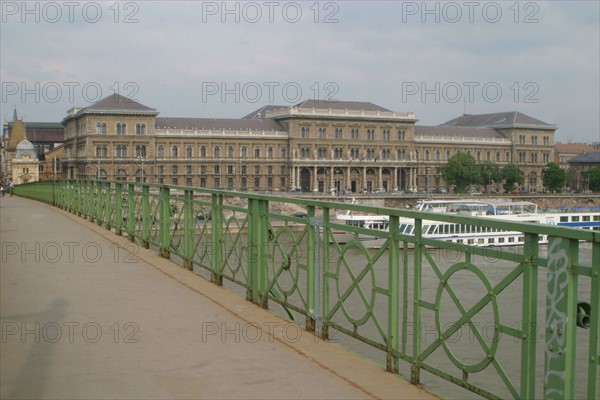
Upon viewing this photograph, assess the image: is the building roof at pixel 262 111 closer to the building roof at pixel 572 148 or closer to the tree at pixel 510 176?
the tree at pixel 510 176

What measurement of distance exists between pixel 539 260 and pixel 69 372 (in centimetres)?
246

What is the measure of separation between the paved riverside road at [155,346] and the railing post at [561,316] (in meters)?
0.83

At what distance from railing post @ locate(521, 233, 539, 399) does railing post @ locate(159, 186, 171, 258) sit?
19.5 feet

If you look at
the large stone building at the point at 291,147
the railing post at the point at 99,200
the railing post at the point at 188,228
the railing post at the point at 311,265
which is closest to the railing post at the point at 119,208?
the railing post at the point at 99,200

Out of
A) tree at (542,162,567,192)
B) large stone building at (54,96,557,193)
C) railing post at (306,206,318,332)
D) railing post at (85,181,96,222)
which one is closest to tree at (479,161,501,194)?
large stone building at (54,96,557,193)

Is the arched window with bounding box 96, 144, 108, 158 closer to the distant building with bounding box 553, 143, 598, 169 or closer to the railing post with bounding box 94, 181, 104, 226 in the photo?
the railing post with bounding box 94, 181, 104, 226

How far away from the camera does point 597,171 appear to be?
95.6 meters

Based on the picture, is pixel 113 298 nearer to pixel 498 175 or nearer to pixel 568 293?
pixel 568 293

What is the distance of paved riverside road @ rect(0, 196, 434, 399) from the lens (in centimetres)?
377

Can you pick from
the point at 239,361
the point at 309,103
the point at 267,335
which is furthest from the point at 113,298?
the point at 309,103

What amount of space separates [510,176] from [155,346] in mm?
85989

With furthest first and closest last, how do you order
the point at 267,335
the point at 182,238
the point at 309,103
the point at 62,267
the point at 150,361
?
the point at 309,103, the point at 182,238, the point at 62,267, the point at 267,335, the point at 150,361

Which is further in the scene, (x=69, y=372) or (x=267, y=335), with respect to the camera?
(x=267, y=335)

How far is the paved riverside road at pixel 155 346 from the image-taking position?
3766 millimetres
